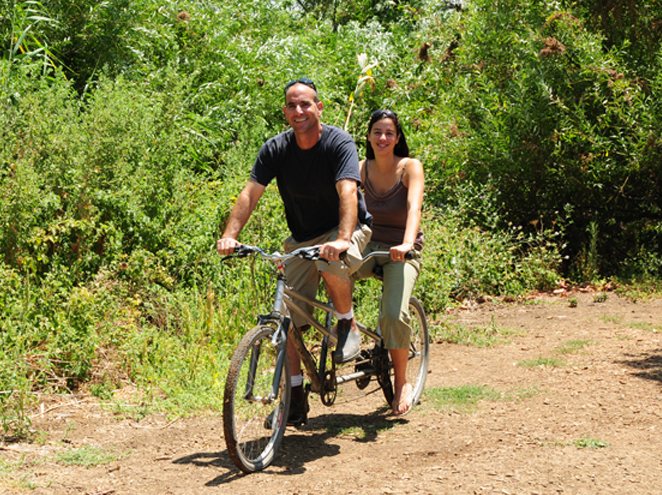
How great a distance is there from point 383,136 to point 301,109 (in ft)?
2.98

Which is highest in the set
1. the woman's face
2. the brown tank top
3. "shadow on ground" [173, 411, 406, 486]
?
the woman's face

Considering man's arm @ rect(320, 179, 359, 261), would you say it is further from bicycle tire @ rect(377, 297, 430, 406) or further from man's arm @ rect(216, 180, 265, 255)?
bicycle tire @ rect(377, 297, 430, 406)

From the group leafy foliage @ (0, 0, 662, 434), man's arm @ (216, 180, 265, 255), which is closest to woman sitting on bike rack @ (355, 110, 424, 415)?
man's arm @ (216, 180, 265, 255)

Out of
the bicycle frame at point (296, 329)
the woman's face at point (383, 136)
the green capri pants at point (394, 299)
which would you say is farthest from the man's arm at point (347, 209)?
the woman's face at point (383, 136)

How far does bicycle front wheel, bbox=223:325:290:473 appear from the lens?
17.1ft

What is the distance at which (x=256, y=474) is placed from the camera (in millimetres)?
5434

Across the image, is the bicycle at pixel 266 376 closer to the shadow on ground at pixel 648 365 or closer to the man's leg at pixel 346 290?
the man's leg at pixel 346 290

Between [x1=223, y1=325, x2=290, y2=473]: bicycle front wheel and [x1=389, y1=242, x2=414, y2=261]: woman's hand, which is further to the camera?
[x1=389, y1=242, x2=414, y2=261]: woman's hand

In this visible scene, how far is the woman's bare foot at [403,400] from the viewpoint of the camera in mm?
6492

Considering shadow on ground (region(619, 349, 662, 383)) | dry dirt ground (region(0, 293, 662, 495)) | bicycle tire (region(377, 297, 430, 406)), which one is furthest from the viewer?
shadow on ground (region(619, 349, 662, 383))

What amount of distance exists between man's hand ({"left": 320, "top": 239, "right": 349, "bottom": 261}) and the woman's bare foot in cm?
146

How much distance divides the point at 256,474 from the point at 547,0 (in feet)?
28.5

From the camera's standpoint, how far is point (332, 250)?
17.6 feet

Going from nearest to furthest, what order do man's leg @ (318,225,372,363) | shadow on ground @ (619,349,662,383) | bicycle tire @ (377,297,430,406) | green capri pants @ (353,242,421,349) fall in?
man's leg @ (318,225,372,363)
green capri pants @ (353,242,421,349)
bicycle tire @ (377,297,430,406)
shadow on ground @ (619,349,662,383)
